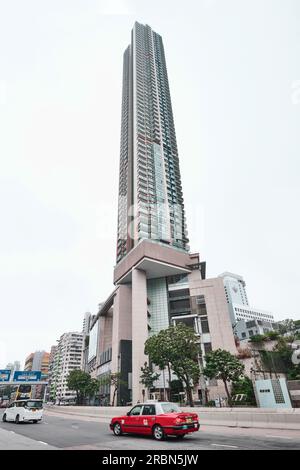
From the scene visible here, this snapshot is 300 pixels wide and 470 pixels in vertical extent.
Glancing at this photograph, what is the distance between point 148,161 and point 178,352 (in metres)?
59.2

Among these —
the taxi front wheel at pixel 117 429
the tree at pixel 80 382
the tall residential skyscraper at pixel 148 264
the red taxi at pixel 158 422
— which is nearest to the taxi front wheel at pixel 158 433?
the red taxi at pixel 158 422

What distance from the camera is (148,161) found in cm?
7994

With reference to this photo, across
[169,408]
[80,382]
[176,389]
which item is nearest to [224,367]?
[176,389]

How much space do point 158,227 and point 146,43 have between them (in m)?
90.9

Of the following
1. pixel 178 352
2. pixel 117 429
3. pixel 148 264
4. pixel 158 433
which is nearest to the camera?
pixel 158 433

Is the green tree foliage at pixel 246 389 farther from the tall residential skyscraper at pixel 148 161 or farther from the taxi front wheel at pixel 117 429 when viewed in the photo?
the tall residential skyscraper at pixel 148 161

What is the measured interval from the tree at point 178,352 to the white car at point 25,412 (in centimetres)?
1536

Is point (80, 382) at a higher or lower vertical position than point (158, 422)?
higher

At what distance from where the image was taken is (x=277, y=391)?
72.8 ft

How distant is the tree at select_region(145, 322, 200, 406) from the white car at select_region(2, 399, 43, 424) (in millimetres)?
15362

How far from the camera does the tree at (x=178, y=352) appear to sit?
32.2 m

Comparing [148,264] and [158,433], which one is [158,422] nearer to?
[158,433]

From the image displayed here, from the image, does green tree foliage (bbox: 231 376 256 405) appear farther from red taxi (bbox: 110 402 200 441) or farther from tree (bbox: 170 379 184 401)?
red taxi (bbox: 110 402 200 441)
